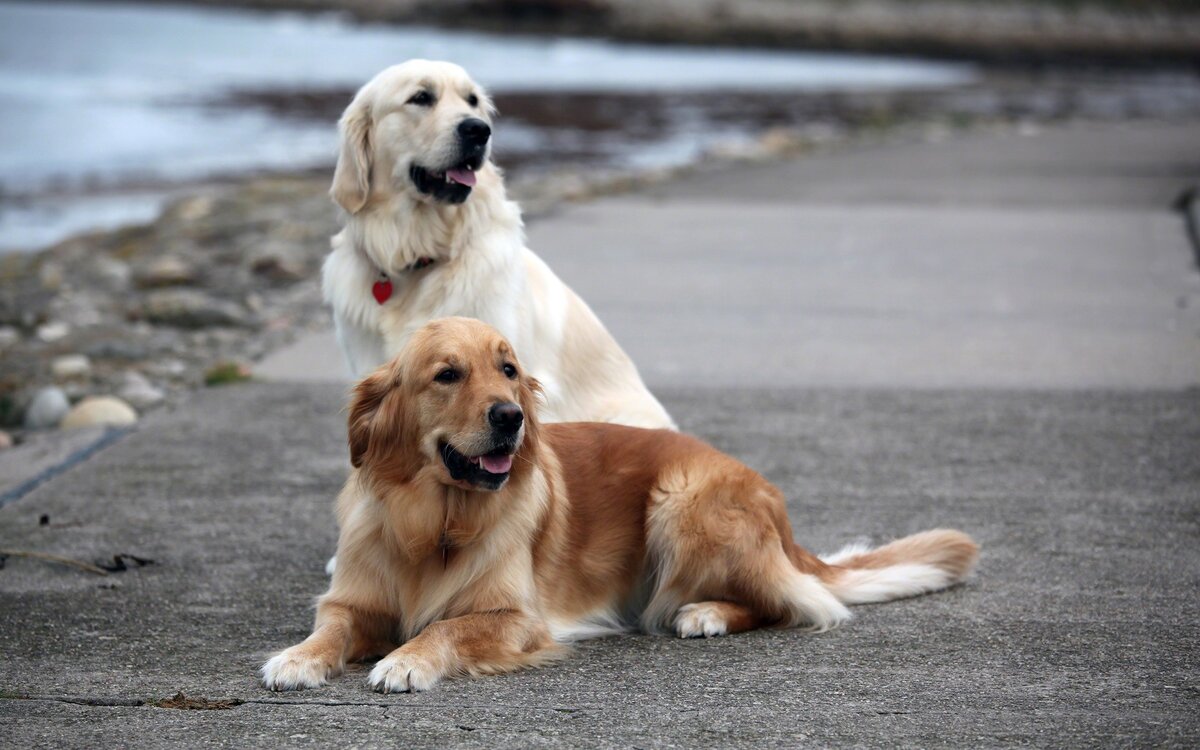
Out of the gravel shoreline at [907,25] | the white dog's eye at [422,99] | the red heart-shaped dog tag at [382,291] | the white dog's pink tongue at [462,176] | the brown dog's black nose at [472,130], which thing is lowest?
the red heart-shaped dog tag at [382,291]

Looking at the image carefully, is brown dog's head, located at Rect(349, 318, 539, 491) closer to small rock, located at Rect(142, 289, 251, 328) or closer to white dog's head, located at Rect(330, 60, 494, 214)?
white dog's head, located at Rect(330, 60, 494, 214)

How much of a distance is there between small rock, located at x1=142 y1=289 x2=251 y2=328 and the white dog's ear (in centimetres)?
497

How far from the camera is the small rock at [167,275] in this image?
1273cm

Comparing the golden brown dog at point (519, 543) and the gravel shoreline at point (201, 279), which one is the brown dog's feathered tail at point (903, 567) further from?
the gravel shoreline at point (201, 279)

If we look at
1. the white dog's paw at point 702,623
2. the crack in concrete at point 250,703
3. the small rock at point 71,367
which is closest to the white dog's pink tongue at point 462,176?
the white dog's paw at point 702,623

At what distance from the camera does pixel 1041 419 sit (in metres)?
7.91

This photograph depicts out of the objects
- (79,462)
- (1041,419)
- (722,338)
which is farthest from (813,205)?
(79,462)

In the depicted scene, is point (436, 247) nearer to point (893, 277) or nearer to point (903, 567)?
point (903, 567)

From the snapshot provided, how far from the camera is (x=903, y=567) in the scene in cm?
527

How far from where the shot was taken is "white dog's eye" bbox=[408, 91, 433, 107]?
593 centimetres

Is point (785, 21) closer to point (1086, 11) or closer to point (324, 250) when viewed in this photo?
point (1086, 11)

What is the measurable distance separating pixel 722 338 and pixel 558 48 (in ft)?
237

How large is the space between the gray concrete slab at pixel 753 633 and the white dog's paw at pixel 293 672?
0.06 meters

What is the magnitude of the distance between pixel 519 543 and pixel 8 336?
7374 mm
